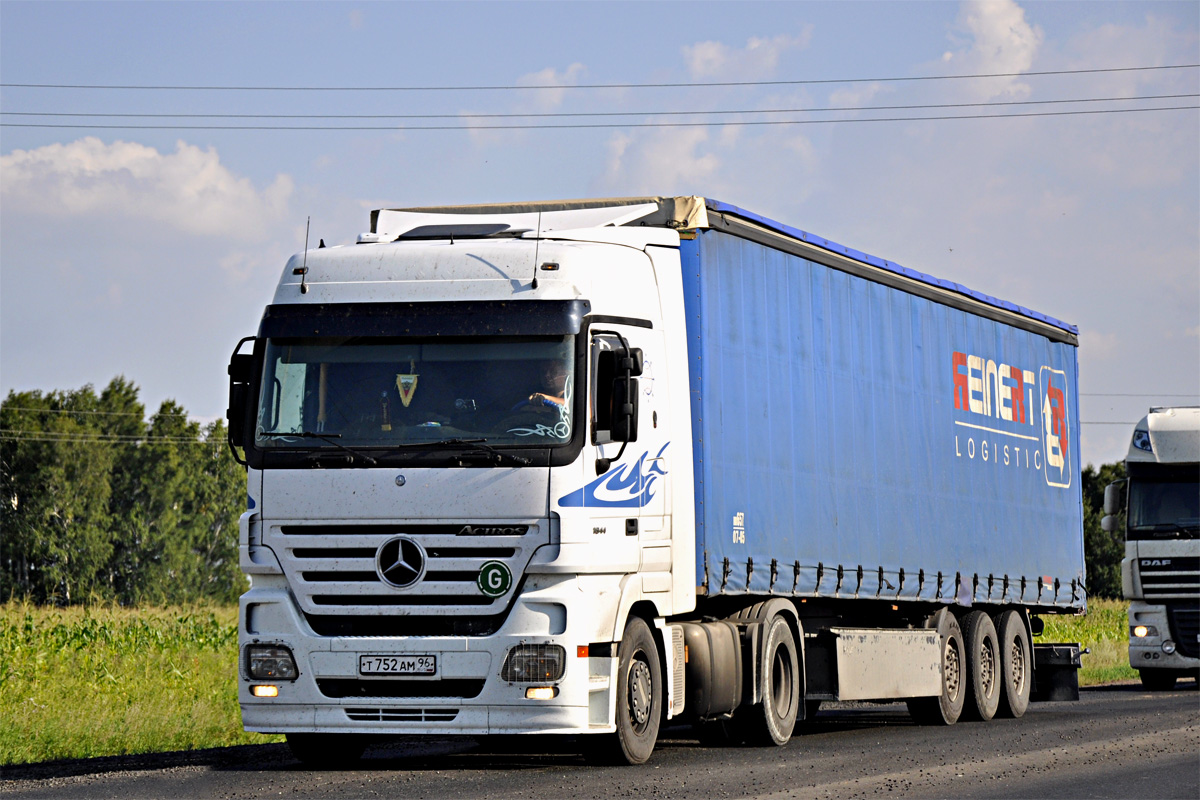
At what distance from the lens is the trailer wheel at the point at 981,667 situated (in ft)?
59.0

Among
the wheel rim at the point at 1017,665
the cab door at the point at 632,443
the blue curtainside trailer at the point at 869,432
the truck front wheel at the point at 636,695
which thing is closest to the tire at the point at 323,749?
the truck front wheel at the point at 636,695

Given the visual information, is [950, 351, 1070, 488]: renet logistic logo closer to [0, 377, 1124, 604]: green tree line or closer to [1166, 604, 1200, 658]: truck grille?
[1166, 604, 1200, 658]: truck grille

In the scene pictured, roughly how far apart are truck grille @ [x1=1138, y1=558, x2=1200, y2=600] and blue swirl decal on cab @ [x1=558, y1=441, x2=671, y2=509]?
48.6ft

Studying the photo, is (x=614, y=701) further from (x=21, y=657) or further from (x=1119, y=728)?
(x=21, y=657)

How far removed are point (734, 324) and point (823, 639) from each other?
10.5ft

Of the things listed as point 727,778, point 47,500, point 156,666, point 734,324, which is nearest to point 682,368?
point 734,324

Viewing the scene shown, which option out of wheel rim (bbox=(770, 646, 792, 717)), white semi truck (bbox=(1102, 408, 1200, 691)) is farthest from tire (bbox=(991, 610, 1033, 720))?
white semi truck (bbox=(1102, 408, 1200, 691))

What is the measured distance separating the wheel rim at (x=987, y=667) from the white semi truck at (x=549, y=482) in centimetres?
312

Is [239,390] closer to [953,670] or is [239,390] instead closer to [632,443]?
[632,443]

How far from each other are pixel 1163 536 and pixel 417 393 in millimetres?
16623

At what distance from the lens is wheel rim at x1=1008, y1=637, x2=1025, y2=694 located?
19.1 meters

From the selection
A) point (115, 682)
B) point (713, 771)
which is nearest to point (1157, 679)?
point (115, 682)

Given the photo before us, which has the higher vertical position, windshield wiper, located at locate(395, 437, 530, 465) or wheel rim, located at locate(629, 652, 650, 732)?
Answer: windshield wiper, located at locate(395, 437, 530, 465)

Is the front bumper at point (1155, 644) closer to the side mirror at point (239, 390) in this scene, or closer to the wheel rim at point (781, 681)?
the wheel rim at point (781, 681)
